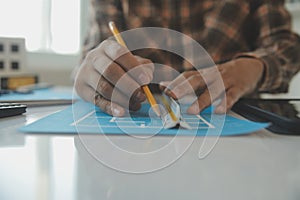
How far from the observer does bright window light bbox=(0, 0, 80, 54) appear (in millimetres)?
1255

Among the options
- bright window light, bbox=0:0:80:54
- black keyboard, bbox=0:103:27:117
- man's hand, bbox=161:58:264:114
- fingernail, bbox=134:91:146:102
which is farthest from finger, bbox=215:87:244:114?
bright window light, bbox=0:0:80:54

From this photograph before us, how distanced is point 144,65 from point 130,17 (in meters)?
0.57

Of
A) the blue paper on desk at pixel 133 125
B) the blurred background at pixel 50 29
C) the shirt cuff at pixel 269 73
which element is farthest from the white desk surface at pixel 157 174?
the blurred background at pixel 50 29

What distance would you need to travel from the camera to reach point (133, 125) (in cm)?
37

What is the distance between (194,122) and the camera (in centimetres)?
39

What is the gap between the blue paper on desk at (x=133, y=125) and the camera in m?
0.34

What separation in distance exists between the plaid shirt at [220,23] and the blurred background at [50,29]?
502 millimetres

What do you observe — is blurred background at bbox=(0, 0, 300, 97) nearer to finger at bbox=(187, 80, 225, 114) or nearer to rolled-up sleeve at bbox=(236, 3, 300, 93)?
Result: rolled-up sleeve at bbox=(236, 3, 300, 93)

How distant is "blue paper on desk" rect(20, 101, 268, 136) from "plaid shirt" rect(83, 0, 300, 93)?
1.06 ft

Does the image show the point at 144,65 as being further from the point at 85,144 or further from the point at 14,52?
the point at 14,52

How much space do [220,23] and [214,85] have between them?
47 centimetres

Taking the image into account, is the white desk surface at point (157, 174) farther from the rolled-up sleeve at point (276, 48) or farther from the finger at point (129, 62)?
the rolled-up sleeve at point (276, 48)

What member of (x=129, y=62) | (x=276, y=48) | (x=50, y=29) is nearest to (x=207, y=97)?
(x=129, y=62)

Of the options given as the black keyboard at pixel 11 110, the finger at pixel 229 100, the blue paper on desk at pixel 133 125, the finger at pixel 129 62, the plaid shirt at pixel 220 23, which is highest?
the plaid shirt at pixel 220 23
